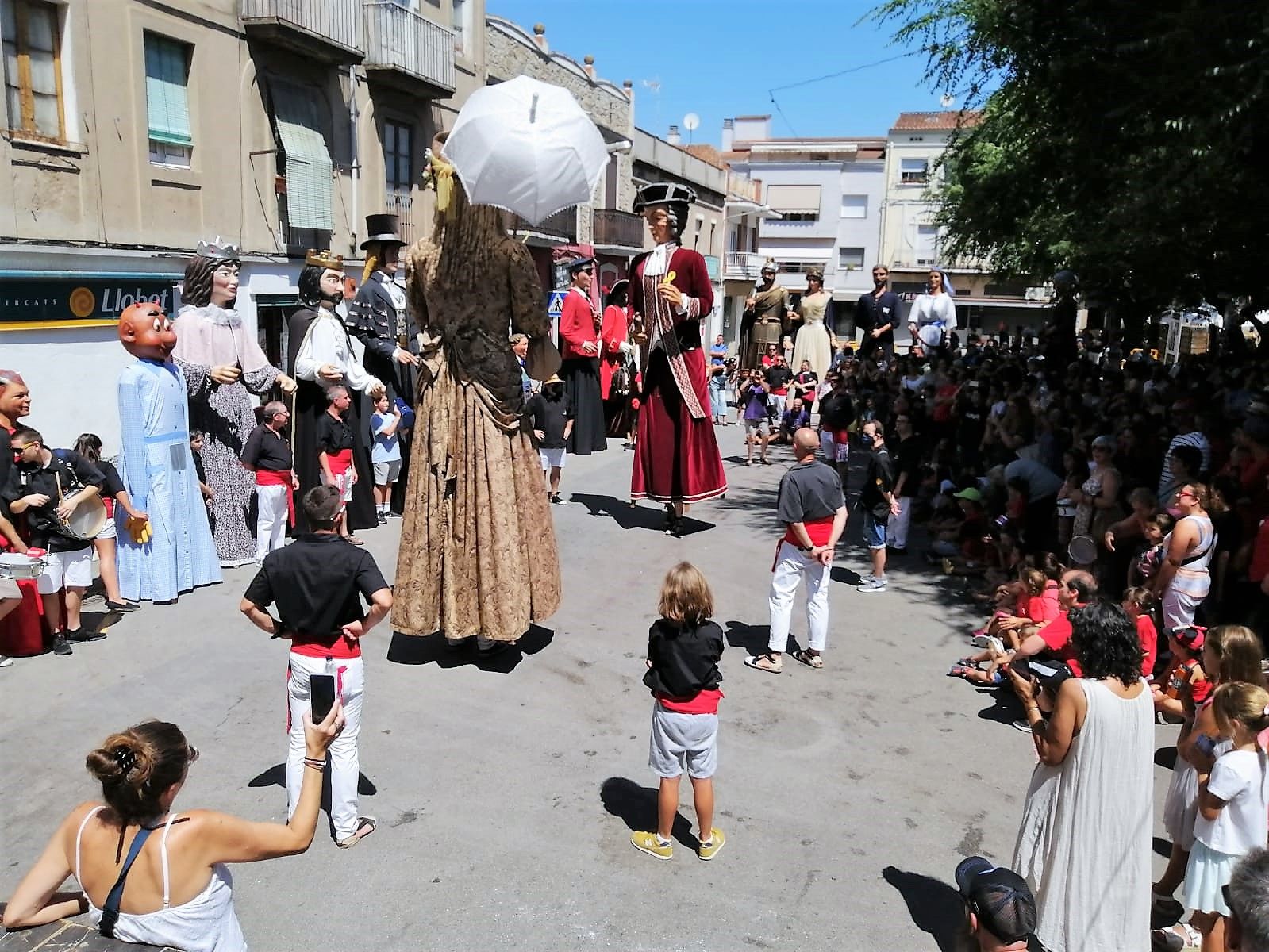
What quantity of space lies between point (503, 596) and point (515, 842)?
5.53 ft

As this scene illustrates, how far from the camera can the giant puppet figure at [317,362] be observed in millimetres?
7328

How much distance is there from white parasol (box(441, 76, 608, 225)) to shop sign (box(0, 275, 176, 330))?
7.98 m

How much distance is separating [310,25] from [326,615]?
14.3m

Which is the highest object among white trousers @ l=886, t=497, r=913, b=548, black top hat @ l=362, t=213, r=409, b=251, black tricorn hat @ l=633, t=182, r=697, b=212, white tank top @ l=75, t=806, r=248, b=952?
black tricorn hat @ l=633, t=182, r=697, b=212

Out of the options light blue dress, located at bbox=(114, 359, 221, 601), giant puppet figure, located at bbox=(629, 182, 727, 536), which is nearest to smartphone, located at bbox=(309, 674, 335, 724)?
light blue dress, located at bbox=(114, 359, 221, 601)

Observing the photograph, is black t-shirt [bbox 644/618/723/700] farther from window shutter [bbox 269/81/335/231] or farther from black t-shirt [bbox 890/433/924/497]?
window shutter [bbox 269/81/335/231]

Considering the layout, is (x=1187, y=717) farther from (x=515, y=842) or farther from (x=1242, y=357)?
(x=1242, y=357)

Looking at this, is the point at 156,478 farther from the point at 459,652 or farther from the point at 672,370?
the point at 672,370

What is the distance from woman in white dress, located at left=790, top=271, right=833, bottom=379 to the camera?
44.9ft

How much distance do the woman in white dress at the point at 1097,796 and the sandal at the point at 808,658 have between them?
8.00 ft

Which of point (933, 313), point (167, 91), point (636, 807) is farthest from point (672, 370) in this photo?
point (167, 91)

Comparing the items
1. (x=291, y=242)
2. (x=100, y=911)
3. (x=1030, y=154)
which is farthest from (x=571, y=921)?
(x=291, y=242)

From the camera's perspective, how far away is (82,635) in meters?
5.77

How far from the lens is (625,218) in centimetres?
2970
